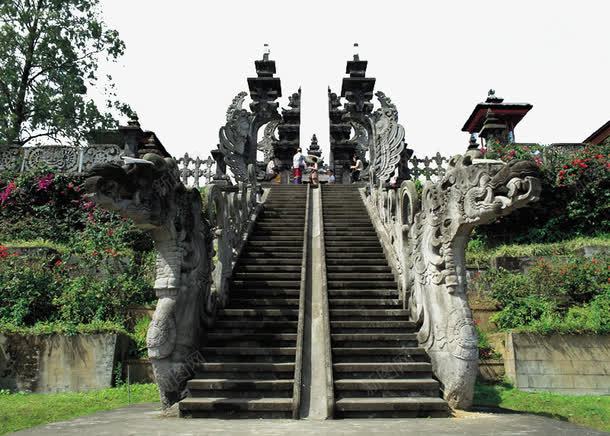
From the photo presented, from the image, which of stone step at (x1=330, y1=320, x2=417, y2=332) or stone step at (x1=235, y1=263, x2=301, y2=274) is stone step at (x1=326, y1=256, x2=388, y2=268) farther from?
stone step at (x1=330, y1=320, x2=417, y2=332)

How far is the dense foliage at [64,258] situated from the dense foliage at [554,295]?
756 cm

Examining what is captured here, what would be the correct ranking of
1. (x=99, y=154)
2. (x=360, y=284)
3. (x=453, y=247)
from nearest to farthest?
(x=453, y=247) → (x=360, y=284) → (x=99, y=154)

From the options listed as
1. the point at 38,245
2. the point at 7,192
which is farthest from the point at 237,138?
the point at 7,192

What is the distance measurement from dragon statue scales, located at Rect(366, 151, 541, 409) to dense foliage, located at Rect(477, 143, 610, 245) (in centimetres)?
736

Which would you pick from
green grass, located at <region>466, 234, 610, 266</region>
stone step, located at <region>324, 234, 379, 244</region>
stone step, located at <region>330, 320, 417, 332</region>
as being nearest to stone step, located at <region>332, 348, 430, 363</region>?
stone step, located at <region>330, 320, 417, 332</region>

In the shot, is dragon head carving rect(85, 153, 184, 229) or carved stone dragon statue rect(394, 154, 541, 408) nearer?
A: dragon head carving rect(85, 153, 184, 229)

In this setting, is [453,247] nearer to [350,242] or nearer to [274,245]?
[350,242]

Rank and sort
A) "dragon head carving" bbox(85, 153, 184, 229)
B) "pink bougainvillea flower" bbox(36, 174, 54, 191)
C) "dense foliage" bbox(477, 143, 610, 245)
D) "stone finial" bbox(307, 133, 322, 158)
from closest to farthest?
1. "dragon head carving" bbox(85, 153, 184, 229)
2. "dense foliage" bbox(477, 143, 610, 245)
3. "pink bougainvillea flower" bbox(36, 174, 54, 191)
4. "stone finial" bbox(307, 133, 322, 158)

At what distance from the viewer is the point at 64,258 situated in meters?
11.3

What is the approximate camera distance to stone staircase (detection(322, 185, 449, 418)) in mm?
5551

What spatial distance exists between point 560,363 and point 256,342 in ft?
17.2

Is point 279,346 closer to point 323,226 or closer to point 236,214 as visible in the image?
point 236,214

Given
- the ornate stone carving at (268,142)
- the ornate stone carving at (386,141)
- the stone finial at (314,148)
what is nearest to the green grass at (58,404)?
the ornate stone carving at (386,141)

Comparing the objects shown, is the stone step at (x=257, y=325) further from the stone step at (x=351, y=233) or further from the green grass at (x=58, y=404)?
the stone step at (x=351, y=233)
